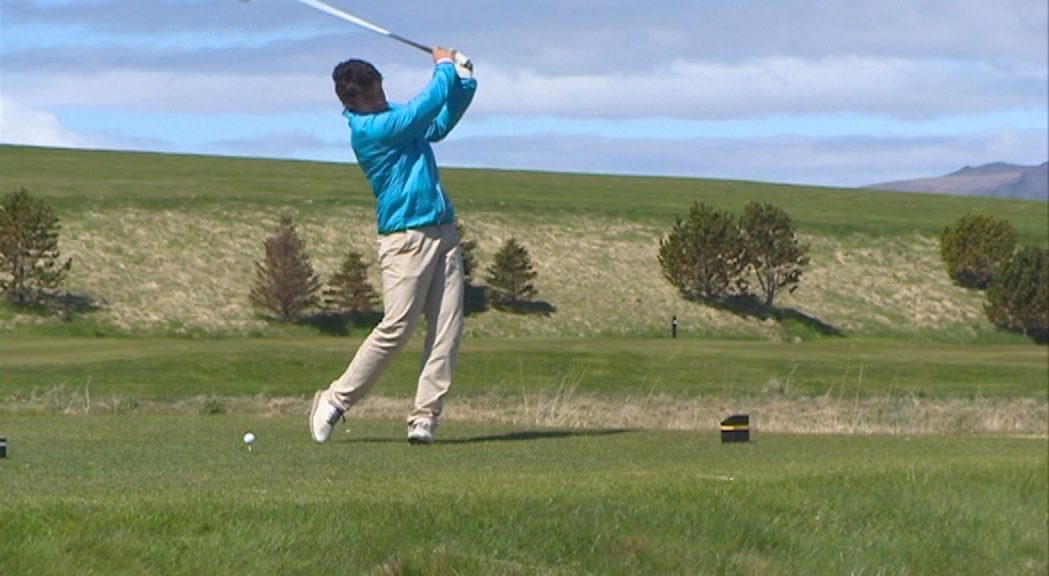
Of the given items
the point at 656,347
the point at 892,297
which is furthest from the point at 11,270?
the point at 892,297

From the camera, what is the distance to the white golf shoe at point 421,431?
1265 cm

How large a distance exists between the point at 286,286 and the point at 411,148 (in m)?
54.0

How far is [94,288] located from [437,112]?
57.8 meters

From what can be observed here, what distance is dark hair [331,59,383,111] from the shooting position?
466 inches

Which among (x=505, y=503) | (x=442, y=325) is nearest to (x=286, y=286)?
(x=442, y=325)

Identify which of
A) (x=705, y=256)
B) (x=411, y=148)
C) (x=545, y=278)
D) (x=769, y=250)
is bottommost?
(x=545, y=278)

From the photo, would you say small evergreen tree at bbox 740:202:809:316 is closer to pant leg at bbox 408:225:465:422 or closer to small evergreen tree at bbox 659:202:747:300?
small evergreen tree at bbox 659:202:747:300

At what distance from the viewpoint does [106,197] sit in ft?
273

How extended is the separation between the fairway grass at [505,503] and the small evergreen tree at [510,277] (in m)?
56.8

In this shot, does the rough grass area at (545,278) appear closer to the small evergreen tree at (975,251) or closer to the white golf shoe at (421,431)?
the small evergreen tree at (975,251)

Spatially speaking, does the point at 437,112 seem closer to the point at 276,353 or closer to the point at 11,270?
the point at 276,353

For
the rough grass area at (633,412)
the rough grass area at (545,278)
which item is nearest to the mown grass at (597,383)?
the rough grass area at (633,412)

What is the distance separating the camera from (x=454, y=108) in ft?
38.9

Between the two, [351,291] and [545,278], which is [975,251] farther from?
[351,291]
